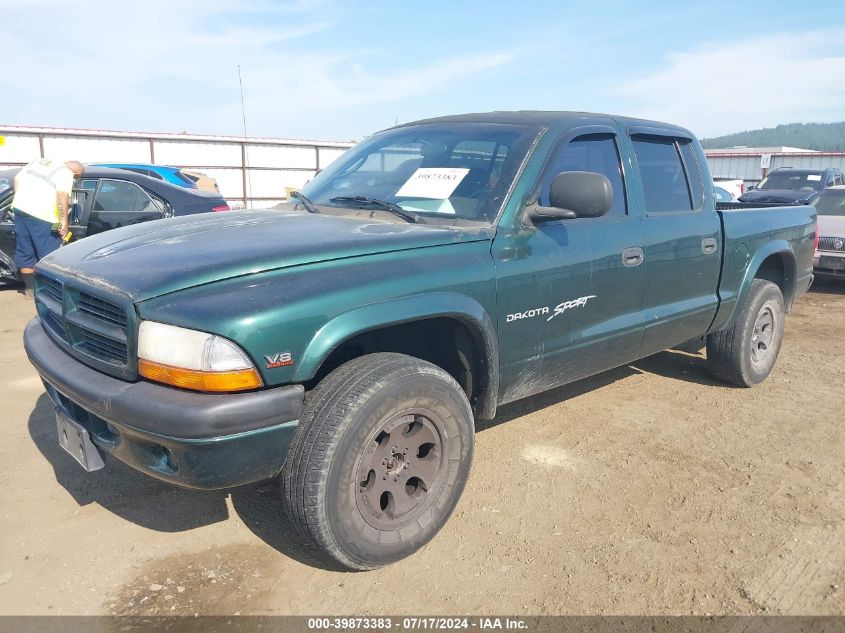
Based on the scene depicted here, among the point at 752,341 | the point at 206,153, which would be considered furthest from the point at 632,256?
the point at 206,153

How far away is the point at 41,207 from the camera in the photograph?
6.53m

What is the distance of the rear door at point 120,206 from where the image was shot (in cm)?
733

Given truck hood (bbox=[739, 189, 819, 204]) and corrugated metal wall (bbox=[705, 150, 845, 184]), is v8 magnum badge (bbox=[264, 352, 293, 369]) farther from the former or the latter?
corrugated metal wall (bbox=[705, 150, 845, 184])

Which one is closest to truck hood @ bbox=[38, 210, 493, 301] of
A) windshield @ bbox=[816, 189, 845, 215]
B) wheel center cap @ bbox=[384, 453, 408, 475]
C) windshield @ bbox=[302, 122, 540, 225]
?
windshield @ bbox=[302, 122, 540, 225]

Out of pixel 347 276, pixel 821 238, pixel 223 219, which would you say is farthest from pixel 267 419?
pixel 821 238

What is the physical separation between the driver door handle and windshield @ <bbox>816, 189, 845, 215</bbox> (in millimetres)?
8364

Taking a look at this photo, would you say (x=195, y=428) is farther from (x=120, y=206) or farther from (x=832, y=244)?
(x=832, y=244)

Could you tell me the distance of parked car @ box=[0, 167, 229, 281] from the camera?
24.0 feet

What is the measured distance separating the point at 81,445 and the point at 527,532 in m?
1.90

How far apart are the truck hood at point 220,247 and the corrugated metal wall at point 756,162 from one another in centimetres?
2749

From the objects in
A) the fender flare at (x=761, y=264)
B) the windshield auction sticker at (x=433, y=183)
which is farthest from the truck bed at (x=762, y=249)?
the windshield auction sticker at (x=433, y=183)

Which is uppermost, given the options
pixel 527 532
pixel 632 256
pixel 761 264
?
pixel 632 256

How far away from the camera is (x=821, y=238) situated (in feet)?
30.3

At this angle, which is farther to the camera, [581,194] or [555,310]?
[555,310]
